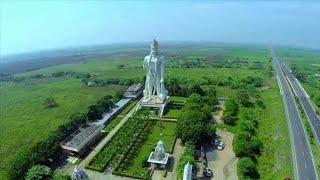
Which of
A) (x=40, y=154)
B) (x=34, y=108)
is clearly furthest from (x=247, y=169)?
(x=34, y=108)

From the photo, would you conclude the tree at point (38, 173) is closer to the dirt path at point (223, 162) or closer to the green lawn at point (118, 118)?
the green lawn at point (118, 118)

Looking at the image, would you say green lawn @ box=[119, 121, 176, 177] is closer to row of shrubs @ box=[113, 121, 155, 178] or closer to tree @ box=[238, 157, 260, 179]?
row of shrubs @ box=[113, 121, 155, 178]

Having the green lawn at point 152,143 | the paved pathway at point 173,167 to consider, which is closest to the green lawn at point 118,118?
the green lawn at point 152,143

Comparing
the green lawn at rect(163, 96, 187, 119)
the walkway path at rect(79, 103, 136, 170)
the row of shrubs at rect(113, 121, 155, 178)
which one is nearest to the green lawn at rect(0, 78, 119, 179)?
the walkway path at rect(79, 103, 136, 170)

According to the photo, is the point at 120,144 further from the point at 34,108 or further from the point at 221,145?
the point at 34,108

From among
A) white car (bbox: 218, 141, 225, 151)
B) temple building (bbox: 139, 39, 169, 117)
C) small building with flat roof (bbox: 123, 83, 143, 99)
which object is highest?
temple building (bbox: 139, 39, 169, 117)

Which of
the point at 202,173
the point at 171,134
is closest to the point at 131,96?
the point at 171,134
